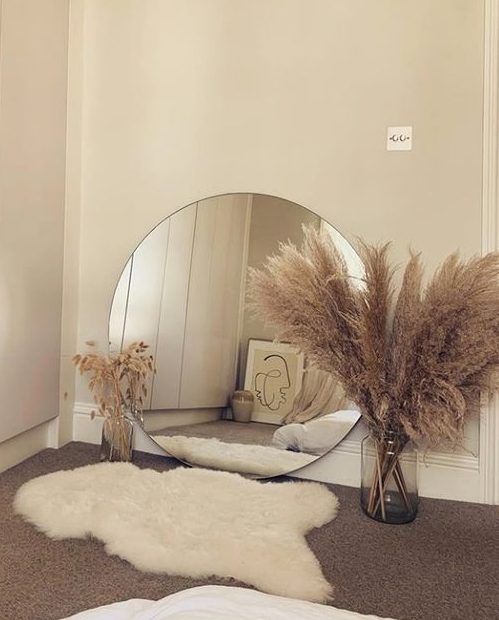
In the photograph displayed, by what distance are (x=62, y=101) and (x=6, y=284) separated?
79cm

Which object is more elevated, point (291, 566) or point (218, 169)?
point (218, 169)

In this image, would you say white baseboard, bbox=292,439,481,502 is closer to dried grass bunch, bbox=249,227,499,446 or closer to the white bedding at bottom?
dried grass bunch, bbox=249,227,499,446

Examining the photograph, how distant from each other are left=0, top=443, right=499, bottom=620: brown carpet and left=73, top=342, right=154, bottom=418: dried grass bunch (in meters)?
0.46

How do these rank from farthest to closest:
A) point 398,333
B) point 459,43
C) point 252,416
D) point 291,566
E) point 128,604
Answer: point 252,416 < point 459,43 < point 398,333 < point 291,566 < point 128,604

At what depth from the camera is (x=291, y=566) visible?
1162mm

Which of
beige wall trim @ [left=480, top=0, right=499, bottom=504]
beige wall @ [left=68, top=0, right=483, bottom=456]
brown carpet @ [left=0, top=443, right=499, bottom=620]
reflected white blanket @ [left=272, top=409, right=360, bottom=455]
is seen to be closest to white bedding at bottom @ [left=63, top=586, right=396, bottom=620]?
brown carpet @ [left=0, top=443, right=499, bottom=620]

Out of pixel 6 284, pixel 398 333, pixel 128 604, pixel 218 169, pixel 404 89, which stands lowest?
pixel 128 604

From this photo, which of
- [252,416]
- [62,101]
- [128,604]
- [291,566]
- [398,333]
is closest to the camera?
[128,604]

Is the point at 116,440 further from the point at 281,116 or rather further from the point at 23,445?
the point at 281,116

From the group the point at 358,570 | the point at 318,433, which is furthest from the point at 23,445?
the point at 358,570

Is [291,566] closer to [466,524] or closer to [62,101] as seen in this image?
[466,524]

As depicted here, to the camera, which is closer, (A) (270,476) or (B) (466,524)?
(B) (466,524)

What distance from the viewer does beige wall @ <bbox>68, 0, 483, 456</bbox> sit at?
168 cm

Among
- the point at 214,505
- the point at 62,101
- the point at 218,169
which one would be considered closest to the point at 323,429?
the point at 214,505
